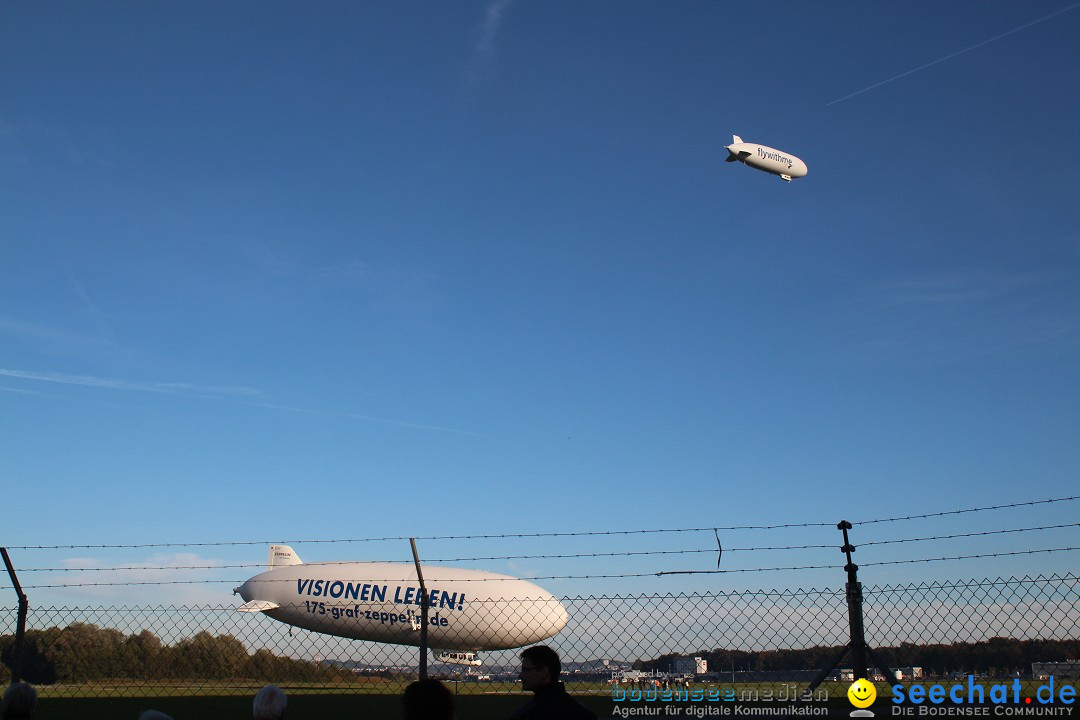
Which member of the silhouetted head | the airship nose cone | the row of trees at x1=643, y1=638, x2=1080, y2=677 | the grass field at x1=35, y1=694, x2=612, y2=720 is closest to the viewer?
the silhouetted head

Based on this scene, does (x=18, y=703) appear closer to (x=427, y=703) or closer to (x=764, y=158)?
(x=427, y=703)

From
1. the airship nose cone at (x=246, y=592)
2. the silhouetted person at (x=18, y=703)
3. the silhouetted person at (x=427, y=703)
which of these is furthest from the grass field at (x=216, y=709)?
the airship nose cone at (x=246, y=592)

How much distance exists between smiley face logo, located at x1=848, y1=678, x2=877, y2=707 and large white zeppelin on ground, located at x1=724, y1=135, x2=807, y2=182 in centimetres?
5619

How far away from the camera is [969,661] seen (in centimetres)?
843

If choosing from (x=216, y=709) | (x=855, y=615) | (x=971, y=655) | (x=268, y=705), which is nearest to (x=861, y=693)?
(x=855, y=615)

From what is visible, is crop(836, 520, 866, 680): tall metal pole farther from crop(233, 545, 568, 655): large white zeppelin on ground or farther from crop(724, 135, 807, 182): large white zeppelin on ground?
crop(724, 135, 807, 182): large white zeppelin on ground

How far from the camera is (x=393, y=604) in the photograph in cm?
4538

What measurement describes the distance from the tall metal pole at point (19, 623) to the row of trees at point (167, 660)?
3.73 ft

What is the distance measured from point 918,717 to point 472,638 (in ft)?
115

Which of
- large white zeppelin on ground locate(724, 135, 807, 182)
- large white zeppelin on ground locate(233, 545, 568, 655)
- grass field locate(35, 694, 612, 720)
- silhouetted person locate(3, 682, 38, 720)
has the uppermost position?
large white zeppelin on ground locate(724, 135, 807, 182)

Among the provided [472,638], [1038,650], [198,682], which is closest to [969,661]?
[1038,650]

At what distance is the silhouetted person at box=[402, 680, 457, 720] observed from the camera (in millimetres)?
4137

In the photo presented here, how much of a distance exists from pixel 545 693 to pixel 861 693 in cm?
344

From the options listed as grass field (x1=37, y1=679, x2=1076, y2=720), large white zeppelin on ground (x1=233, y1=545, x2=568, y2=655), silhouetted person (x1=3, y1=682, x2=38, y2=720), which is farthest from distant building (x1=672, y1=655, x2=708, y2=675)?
large white zeppelin on ground (x1=233, y1=545, x2=568, y2=655)
